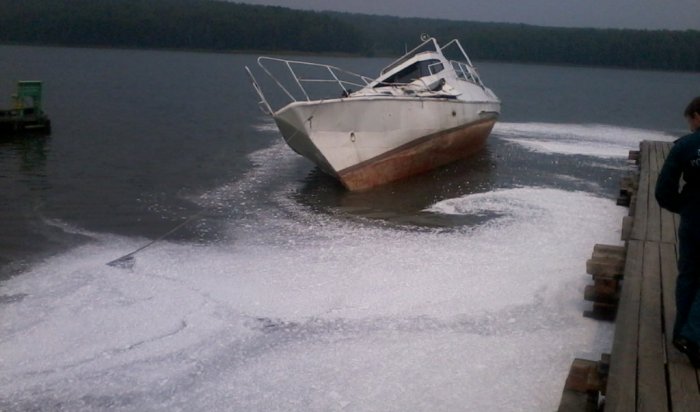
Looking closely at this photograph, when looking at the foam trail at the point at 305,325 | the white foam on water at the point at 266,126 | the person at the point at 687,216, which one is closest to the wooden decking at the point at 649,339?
the person at the point at 687,216

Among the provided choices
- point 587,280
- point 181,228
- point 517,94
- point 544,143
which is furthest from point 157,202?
point 517,94

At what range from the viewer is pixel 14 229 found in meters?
10.7

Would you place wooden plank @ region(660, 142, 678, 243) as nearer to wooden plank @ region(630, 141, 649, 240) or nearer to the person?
wooden plank @ region(630, 141, 649, 240)

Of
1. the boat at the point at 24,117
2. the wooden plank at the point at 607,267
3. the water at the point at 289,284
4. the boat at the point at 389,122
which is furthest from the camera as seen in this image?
the boat at the point at 24,117

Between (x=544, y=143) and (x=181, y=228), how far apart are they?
14.1 metres

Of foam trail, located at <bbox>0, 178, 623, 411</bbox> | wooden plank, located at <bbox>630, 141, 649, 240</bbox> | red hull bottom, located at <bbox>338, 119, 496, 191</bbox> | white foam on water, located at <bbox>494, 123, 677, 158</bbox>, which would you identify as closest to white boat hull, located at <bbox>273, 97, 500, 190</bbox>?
red hull bottom, located at <bbox>338, 119, 496, 191</bbox>

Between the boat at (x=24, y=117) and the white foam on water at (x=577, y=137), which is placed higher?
the white foam on water at (x=577, y=137)

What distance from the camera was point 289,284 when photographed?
820cm

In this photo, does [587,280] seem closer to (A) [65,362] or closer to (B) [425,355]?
(B) [425,355]

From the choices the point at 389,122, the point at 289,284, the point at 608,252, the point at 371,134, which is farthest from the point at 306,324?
the point at 389,122

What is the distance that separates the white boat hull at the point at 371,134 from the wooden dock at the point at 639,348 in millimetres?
6485

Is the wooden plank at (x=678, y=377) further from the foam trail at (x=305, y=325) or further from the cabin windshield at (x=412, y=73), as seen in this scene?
the cabin windshield at (x=412, y=73)

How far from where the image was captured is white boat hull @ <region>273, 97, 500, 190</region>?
13.4 m

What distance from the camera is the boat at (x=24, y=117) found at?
67.1 feet
